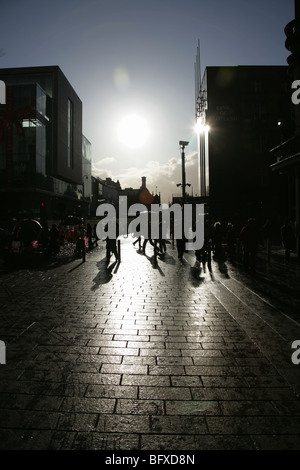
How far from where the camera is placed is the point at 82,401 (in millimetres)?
2742

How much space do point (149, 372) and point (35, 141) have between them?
141 feet

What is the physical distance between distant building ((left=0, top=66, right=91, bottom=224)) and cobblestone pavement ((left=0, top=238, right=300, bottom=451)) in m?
31.6

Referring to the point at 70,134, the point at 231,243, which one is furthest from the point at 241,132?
the point at 231,243

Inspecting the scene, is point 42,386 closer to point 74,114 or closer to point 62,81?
point 62,81

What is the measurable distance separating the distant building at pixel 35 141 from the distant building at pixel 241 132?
864 inches

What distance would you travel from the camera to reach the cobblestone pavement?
7.63 feet

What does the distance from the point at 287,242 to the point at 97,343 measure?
11133mm

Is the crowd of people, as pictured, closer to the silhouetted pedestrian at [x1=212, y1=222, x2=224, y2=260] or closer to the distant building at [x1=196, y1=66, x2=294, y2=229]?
the silhouetted pedestrian at [x1=212, y1=222, x2=224, y2=260]

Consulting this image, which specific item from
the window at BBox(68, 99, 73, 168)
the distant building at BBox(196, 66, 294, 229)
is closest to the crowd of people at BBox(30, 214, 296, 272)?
the distant building at BBox(196, 66, 294, 229)

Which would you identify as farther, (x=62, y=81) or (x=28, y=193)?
(x=62, y=81)

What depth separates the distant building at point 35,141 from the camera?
4084 cm

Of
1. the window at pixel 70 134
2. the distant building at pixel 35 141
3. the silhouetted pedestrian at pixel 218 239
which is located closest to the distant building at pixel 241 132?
the distant building at pixel 35 141

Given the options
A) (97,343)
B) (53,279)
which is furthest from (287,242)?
(97,343)

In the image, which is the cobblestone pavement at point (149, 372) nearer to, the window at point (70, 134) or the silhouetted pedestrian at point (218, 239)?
the silhouetted pedestrian at point (218, 239)
